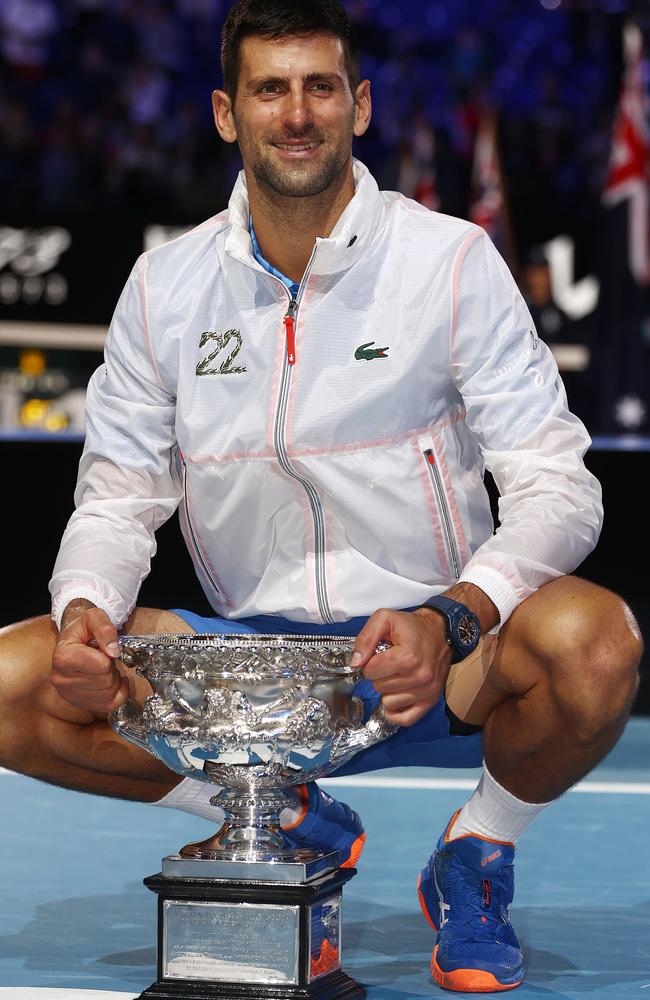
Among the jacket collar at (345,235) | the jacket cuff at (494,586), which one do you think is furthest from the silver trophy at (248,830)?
the jacket collar at (345,235)

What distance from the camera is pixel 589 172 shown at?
9750 mm

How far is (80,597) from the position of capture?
7.03 ft

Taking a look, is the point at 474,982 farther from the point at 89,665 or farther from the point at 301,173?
the point at 301,173

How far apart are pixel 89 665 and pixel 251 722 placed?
0.86 feet

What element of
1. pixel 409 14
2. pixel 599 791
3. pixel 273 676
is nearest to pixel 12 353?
pixel 409 14

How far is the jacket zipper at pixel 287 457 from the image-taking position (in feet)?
7.45

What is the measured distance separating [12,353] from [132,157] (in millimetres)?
1558

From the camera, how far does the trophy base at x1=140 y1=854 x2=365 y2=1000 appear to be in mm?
1792

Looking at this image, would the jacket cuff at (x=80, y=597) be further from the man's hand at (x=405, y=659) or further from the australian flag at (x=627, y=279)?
the australian flag at (x=627, y=279)

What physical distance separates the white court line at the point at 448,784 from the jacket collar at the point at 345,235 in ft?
4.58

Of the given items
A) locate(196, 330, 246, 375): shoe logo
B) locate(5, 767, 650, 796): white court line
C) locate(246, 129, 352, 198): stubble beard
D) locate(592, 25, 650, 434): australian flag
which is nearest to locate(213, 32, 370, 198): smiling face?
locate(246, 129, 352, 198): stubble beard

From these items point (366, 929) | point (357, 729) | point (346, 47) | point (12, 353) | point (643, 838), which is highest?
point (346, 47)

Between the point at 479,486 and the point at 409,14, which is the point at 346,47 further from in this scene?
the point at 409,14

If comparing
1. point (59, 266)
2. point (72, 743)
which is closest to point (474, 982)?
point (72, 743)
